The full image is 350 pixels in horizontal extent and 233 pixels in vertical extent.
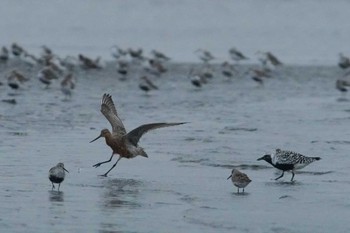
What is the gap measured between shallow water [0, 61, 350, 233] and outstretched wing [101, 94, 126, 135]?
517 mm

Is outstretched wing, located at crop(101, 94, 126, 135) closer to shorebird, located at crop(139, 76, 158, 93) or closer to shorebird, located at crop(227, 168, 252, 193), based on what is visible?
shorebird, located at crop(227, 168, 252, 193)

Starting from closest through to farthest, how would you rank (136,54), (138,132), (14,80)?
1. (138,132)
2. (14,80)
3. (136,54)

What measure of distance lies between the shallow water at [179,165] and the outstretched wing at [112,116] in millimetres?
517

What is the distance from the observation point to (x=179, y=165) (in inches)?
568

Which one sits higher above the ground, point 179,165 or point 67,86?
point 67,86

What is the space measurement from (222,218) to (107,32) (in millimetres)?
34977

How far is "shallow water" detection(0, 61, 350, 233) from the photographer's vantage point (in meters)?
10.5

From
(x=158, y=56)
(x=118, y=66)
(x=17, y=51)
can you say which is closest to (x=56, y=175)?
(x=118, y=66)

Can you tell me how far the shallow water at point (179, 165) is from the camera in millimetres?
10469

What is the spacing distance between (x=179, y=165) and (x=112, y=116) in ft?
3.85

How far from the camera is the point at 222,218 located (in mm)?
10547

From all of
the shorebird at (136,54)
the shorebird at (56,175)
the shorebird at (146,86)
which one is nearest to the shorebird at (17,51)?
the shorebird at (136,54)

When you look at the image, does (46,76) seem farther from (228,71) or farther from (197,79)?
(228,71)

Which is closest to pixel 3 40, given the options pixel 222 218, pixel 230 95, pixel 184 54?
pixel 184 54
